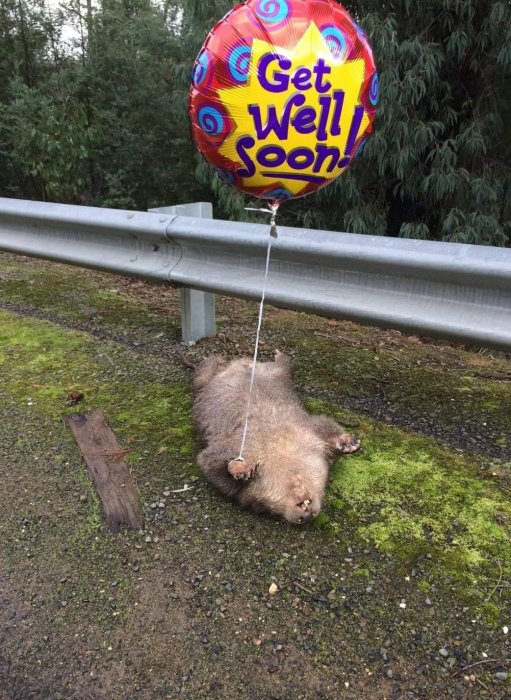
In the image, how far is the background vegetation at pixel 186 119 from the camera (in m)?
6.18

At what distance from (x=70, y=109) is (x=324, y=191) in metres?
4.59

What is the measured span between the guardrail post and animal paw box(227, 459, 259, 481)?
1647 millimetres

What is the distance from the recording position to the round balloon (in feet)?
6.68

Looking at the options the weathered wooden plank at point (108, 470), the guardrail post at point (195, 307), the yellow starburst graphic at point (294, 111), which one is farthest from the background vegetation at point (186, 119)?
the weathered wooden plank at point (108, 470)

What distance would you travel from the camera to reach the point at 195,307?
359 cm

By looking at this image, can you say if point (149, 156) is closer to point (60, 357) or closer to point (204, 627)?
point (60, 357)

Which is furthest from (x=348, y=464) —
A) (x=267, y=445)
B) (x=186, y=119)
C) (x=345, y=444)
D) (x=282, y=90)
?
(x=186, y=119)

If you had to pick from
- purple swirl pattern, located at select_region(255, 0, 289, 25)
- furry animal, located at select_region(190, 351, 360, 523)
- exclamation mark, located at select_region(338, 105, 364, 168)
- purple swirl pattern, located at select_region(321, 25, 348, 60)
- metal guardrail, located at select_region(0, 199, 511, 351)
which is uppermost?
purple swirl pattern, located at select_region(255, 0, 289, 25)

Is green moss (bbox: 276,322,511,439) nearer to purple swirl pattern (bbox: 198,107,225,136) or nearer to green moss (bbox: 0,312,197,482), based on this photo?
green moss (bbox: 0,312,197,482)

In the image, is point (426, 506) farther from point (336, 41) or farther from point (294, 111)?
point (336, 41)

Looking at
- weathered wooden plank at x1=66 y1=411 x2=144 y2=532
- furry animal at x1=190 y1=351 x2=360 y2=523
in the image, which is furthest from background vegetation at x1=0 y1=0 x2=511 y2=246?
weathered wooden plank at x1=66 y1=411 x2=144 y2=532

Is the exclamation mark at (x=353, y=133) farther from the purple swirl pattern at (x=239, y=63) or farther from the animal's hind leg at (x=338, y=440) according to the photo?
the animal's hind leg at (x=338, y=440)

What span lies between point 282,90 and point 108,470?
1.65 metres

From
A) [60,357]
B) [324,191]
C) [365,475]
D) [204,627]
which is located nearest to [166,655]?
[204,627]
